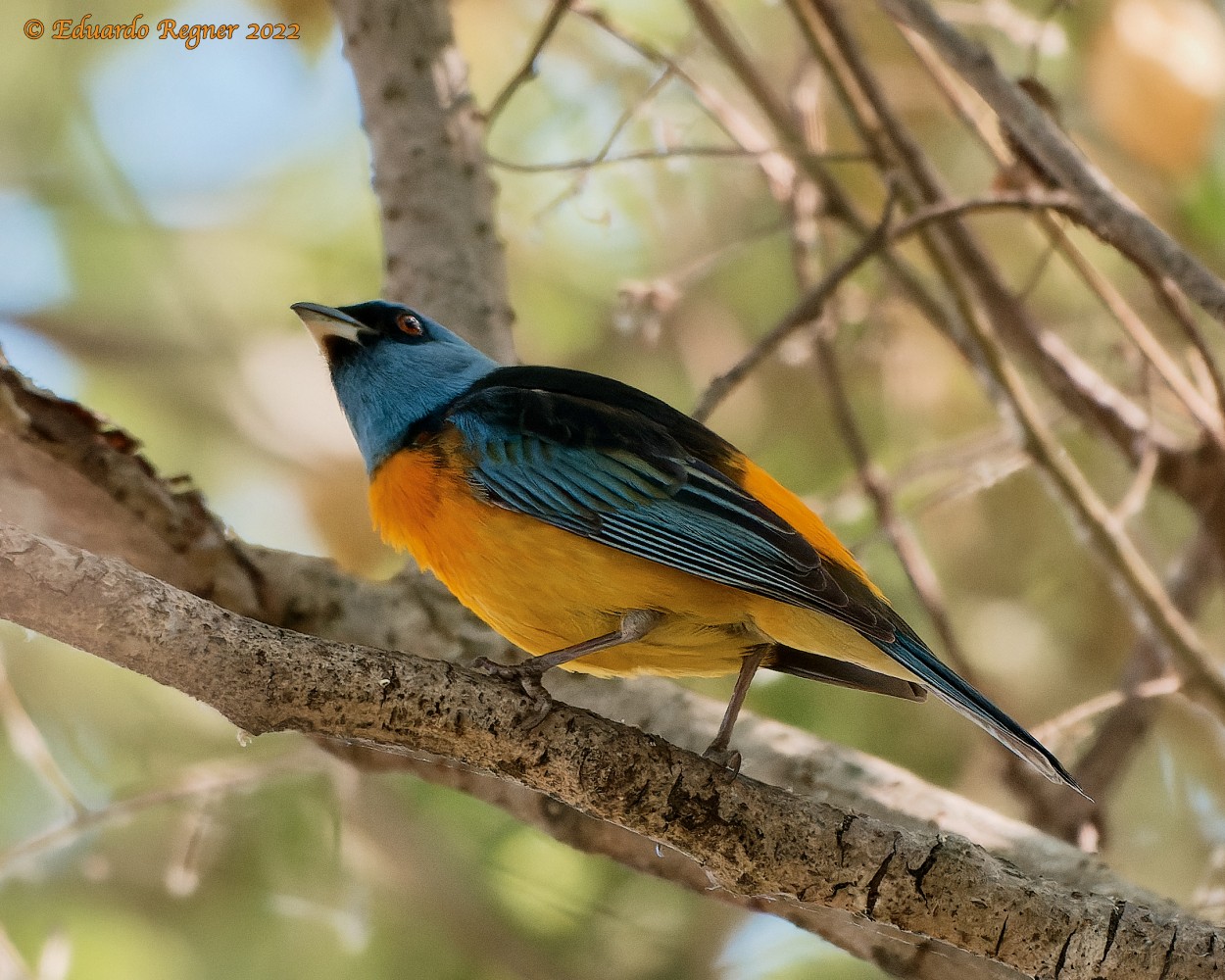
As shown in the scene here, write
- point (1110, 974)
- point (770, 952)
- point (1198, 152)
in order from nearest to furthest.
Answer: point (1110, 974) → point (770, 952) → point (1198, 152)

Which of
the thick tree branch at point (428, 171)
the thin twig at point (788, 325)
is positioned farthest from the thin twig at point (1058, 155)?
the thick tree branch at point (428, 171)

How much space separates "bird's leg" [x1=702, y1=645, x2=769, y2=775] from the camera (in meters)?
3.68

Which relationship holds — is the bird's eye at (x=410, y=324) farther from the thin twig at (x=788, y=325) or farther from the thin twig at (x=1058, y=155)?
the thin twig at (x=1058, y=155)

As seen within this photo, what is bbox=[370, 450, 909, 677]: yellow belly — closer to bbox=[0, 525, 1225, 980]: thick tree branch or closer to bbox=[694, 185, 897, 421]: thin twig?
bbox=[0, 525, 1225, 980]: thick tree branch

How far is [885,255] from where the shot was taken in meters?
5.09

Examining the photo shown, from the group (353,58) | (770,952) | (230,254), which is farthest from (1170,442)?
(230,254)

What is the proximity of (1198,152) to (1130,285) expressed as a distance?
1298mm

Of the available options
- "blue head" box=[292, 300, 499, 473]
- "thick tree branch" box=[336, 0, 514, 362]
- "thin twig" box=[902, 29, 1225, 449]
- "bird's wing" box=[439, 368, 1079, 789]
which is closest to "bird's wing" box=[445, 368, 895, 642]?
"bird's wing" box=[439, 368, 1079, 789]

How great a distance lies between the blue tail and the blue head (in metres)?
1.73

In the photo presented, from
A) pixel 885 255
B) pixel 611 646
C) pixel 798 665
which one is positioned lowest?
pixel 611 646

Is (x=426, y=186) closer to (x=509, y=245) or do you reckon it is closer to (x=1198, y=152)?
(x=509, y=245)

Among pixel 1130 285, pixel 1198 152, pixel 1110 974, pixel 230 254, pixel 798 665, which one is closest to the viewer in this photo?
pixel 1110 974

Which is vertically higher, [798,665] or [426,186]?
[426,186]

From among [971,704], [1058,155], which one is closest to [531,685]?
[971,704]
